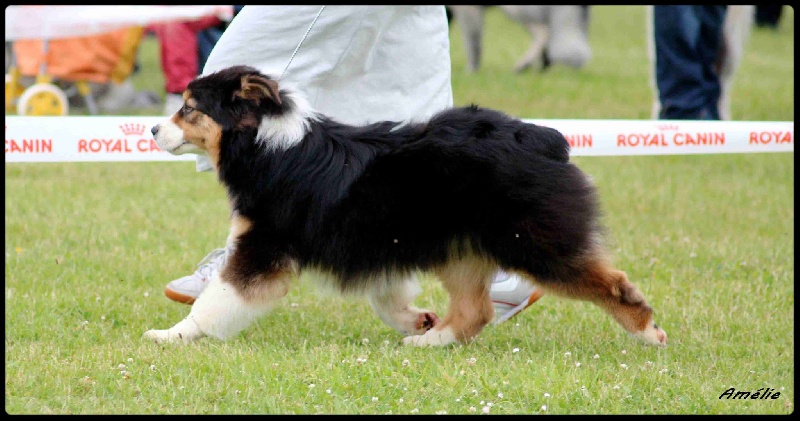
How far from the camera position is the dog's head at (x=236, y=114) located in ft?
14.0

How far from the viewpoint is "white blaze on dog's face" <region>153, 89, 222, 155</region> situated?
14.3 feet

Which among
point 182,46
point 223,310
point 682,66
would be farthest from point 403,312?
point 182,46

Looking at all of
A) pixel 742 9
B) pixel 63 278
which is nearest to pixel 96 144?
pixel 63 278

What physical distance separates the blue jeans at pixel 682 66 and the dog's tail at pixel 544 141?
221 inches

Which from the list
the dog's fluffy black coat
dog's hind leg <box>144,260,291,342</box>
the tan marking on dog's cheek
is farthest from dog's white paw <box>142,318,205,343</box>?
the tan marking on dog's cheek

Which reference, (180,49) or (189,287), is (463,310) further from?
(180,49)

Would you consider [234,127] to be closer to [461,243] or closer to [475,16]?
[461,243]

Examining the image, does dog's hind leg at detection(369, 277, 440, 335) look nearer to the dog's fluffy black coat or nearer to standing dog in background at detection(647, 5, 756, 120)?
the dog's fluffy black coat

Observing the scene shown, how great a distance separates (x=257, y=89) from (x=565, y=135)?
256cm

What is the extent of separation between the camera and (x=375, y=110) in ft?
16.6

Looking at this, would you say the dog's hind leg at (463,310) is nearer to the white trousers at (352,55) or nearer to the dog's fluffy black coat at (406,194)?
the dog's fluffy black coat at (406,194)

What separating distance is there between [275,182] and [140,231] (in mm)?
2636

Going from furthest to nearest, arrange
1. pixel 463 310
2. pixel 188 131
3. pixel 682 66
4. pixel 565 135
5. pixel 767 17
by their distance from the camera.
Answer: pixel 767 17, pixel 682 66, pixel 565 135, pixel 463 310, pixel 188 131

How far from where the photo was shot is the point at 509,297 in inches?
194
